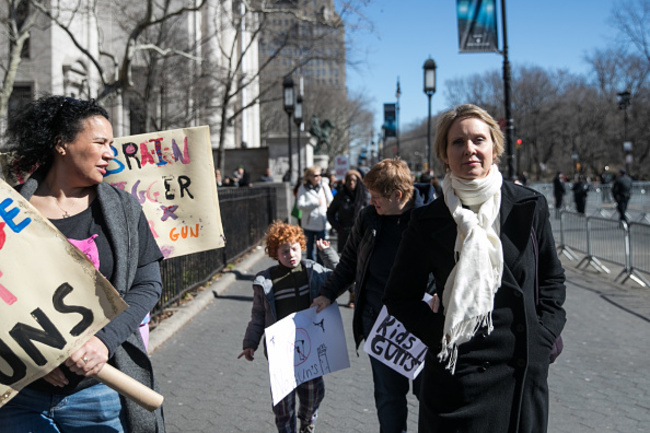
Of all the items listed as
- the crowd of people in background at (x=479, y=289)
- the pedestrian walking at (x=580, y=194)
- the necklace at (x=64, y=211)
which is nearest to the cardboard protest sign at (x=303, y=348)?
the crowd of people in background at (x=479, y=289)

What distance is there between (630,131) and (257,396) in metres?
66.5

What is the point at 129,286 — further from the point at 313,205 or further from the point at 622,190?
the point at 622,190

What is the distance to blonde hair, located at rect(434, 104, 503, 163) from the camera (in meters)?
2.61

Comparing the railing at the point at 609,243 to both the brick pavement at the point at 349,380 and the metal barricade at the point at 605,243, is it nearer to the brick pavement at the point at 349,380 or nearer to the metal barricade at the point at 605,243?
the metal barricade at the point at 605,243

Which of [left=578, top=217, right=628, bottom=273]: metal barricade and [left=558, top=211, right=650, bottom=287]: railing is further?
[left=578, top=217, right=628, bottom=273]: metal barricade

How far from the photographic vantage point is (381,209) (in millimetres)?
4020

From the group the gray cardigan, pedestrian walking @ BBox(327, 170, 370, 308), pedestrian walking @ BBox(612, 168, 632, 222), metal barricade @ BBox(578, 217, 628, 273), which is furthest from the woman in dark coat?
pedestrian walking @ BBox(612, 168, 632, 222)

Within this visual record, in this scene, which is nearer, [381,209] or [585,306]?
[381,209]

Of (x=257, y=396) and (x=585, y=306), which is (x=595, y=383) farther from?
(x=585, y=306)

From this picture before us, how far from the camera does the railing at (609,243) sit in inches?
451

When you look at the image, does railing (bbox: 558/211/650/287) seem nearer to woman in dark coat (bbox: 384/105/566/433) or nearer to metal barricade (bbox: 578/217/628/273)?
metal barricade (bbox: 578/217/628/273)

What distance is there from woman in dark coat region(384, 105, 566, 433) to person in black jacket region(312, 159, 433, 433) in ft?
4.14

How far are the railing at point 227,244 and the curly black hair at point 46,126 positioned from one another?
518 centimetres

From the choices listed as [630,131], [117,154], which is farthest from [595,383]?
[630,131]
